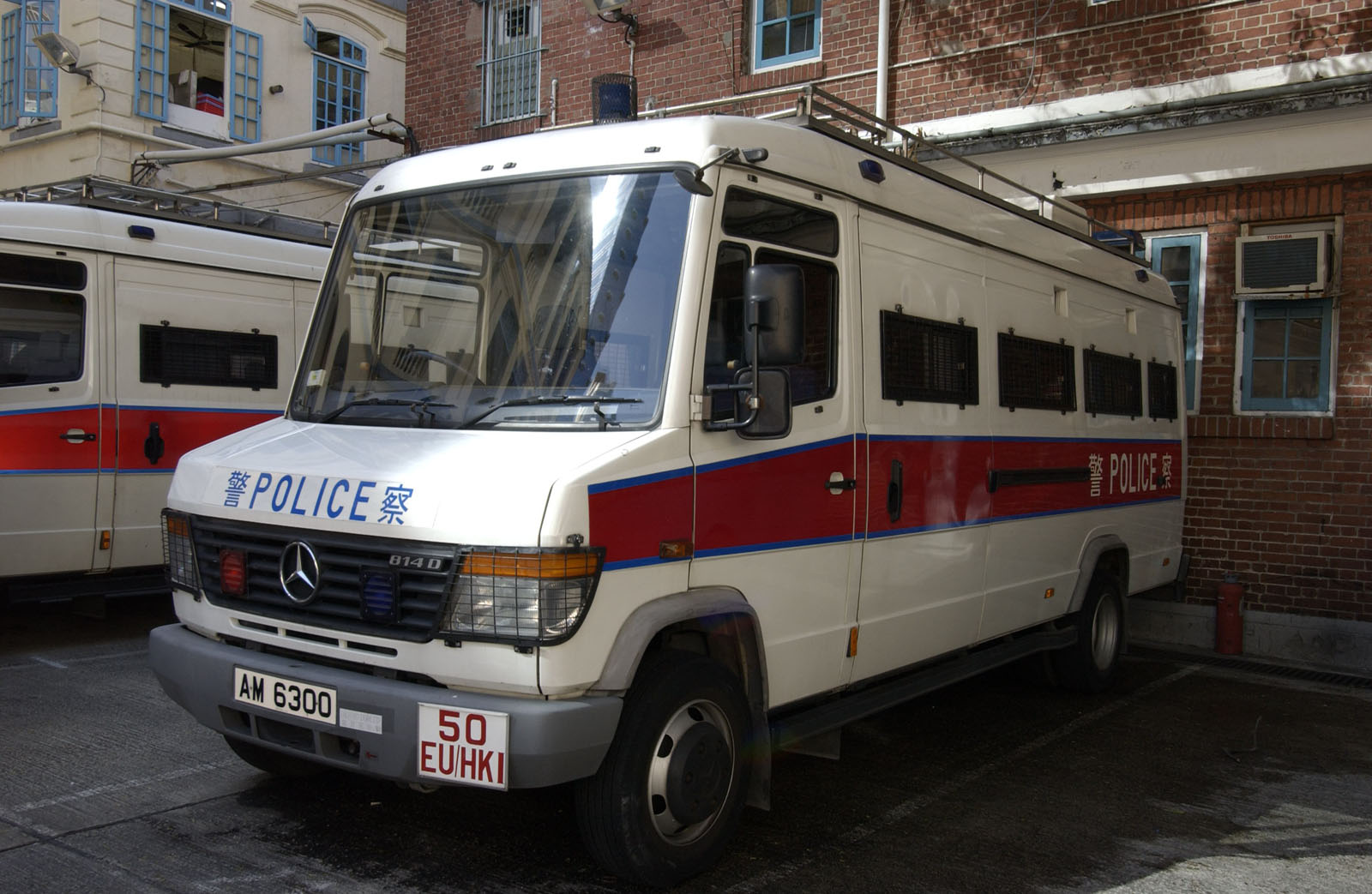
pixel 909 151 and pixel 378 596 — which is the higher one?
pixel 909 151

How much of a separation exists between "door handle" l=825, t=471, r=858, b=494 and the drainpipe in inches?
271

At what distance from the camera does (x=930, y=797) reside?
18.0 feet

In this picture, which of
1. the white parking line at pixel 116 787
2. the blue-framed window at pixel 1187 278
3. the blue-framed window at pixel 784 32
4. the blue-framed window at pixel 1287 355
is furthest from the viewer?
the blue-framed window at pixel 784 32

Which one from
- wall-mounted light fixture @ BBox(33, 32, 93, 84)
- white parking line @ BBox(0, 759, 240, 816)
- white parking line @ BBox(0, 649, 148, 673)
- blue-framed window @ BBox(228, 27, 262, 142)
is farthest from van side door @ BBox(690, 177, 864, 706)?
blue-framed window @ BBox(228, 27, 262, 142)

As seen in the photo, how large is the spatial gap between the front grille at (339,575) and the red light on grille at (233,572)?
0.02 metres

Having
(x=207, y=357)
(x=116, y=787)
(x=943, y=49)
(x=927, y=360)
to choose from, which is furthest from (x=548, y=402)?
(x=943, y=49)

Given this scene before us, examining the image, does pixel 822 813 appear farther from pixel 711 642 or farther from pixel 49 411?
pixel 49 411

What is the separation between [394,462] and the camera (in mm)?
4047

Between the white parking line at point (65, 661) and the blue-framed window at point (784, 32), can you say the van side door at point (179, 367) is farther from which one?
the blue-framed window at point (784, 32)

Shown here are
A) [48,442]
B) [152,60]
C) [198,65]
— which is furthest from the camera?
[198,65]

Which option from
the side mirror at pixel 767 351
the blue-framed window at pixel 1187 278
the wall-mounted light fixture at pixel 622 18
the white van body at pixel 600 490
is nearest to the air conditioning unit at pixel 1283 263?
the blue-framed window at pixel 1187 278

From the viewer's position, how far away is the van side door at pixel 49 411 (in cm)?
785

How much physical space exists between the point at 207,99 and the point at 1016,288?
15.6 metres

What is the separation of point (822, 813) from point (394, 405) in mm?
2495
